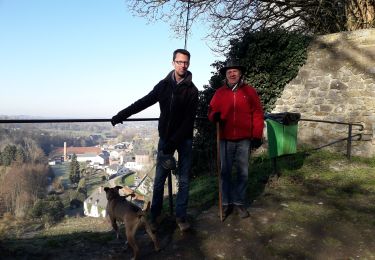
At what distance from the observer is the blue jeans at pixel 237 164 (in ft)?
14.4

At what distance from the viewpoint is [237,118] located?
4270 mm

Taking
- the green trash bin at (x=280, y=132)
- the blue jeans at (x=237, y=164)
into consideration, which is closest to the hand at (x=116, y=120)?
the blue jeans at (x=237, y=164)

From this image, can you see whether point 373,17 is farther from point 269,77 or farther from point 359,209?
point 359,209

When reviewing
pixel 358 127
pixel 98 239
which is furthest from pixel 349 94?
pixel 98 239

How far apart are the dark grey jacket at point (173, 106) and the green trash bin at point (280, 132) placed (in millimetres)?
2921

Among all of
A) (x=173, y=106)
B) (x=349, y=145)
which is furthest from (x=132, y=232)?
(x=349, y=145)

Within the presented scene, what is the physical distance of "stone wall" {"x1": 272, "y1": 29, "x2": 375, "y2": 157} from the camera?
28.7ft

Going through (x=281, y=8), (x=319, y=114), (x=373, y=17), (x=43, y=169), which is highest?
(x=281, y=8)

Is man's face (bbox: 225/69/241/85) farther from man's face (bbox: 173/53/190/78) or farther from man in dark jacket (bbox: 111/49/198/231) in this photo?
man's face (bbox: 173/53/190/78)

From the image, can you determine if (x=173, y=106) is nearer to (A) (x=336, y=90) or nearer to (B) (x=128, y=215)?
(B) (x=128, y=215)

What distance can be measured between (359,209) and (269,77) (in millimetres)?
5485

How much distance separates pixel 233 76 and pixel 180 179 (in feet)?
4.61

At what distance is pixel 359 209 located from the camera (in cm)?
518

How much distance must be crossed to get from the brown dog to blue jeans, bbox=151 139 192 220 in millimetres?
453
